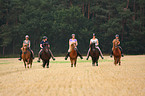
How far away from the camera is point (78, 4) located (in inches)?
3307

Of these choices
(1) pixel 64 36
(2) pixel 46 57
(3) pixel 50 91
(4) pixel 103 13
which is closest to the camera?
(3) pixel 50 91

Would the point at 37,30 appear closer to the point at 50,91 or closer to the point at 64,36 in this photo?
the point at 64,36

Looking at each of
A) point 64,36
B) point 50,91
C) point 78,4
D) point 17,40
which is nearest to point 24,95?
point 50,91

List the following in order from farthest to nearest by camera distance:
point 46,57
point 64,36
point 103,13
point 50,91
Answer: point 103,13
point 64,36
point 46,57
point 50,91

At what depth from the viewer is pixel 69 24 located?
73.5 m

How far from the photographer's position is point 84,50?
75000 millimetres

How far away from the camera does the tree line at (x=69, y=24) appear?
7238cm

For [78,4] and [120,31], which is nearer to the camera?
[120,31]

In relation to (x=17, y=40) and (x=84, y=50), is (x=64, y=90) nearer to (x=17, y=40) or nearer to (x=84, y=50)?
(x=84, y=50)

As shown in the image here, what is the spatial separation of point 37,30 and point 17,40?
7377 millimetres

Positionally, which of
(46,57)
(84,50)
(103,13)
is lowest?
(84,50)

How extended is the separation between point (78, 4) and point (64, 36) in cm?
1433

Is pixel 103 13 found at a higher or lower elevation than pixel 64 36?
higher

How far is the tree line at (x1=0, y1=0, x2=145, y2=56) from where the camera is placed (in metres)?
72.4
